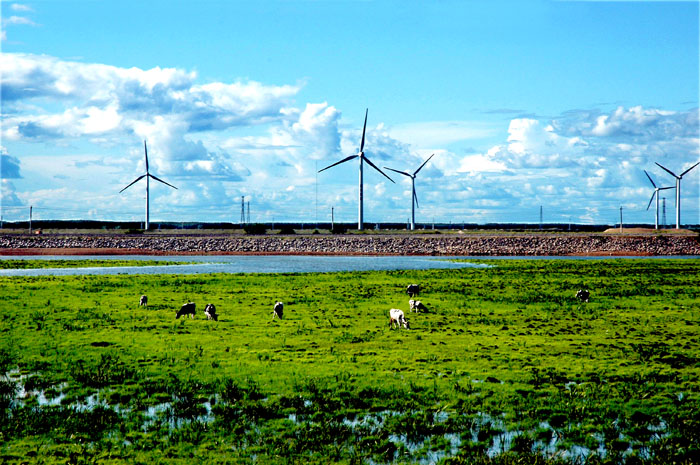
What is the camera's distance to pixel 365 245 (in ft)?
458

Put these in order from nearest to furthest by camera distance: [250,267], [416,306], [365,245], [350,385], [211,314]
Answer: [350,385] → [211,314] → [416,306] → [250,267] → [365,245]

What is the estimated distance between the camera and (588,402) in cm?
1695

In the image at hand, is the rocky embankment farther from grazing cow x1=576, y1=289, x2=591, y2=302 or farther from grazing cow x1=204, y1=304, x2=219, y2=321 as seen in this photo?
grazing cow x1=204, y1=304, x2=219, y2=321

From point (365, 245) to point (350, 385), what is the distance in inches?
4766

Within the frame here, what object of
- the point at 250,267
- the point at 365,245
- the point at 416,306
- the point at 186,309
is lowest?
the point at 250,267

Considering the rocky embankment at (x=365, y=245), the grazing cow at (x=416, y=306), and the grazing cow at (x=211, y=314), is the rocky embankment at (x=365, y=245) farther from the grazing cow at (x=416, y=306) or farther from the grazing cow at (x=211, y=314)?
the grazing cow at (x=211, y=314)

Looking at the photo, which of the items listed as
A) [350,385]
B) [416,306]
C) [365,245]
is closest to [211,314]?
[416,306]

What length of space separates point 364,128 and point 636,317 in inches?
4752

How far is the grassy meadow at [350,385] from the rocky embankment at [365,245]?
95793mm

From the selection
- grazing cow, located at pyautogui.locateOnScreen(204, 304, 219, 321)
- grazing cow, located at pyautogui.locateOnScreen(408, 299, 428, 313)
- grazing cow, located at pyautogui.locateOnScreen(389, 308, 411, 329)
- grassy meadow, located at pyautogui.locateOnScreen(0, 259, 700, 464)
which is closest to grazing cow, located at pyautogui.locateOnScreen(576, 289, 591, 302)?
grassy meadow, located at pyautogui.locateOnScreen(0, 259, 700, 464)

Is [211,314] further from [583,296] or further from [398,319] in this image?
[583,296]

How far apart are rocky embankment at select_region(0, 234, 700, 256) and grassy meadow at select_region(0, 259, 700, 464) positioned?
314 feet

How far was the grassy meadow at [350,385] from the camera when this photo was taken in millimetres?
13867

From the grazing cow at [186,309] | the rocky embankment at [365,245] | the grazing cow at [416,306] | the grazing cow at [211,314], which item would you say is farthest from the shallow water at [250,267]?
the grazing cow at [211,314]
